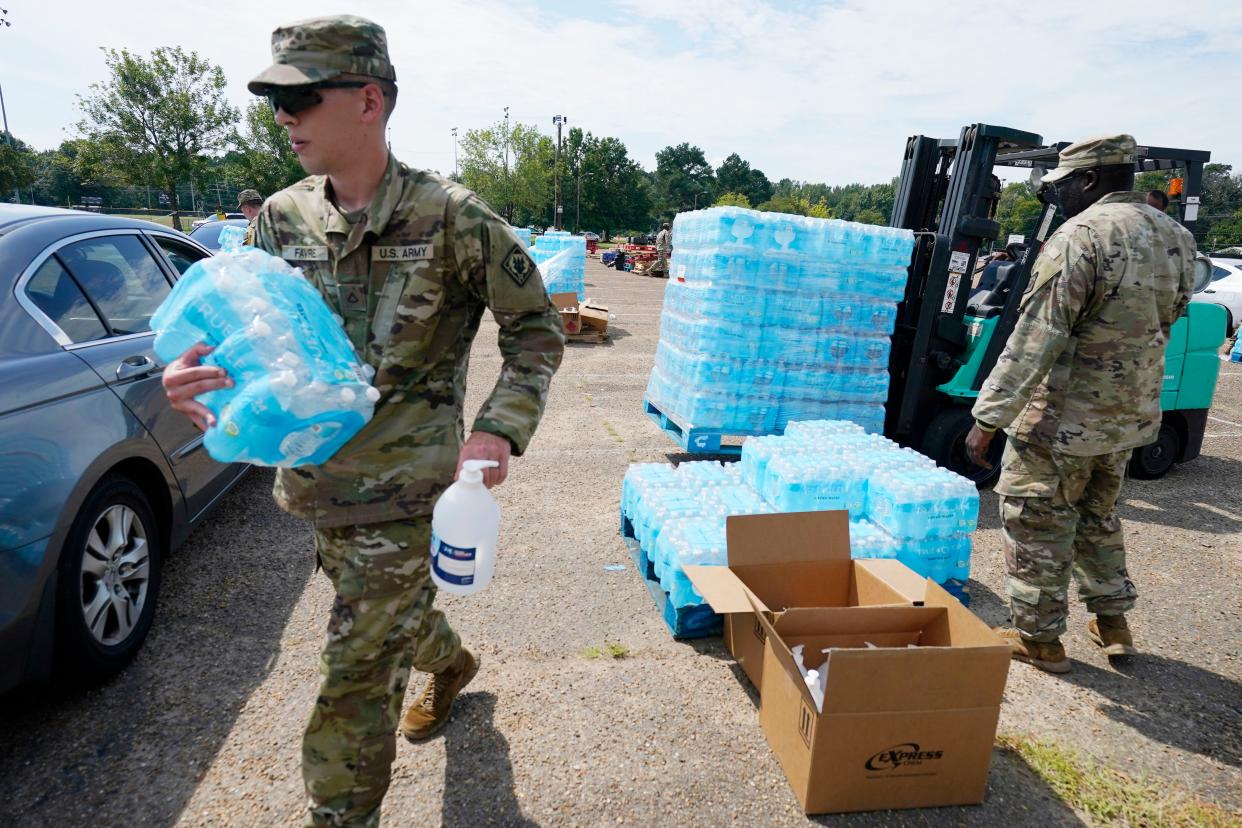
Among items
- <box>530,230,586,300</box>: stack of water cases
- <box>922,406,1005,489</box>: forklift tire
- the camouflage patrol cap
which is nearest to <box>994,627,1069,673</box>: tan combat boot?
<box>922,406,1005,489</box>: forklift tire

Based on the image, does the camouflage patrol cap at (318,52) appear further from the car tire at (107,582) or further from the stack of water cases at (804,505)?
the stack of water cases at (804,505)

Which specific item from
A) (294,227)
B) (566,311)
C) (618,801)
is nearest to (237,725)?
(618,801)

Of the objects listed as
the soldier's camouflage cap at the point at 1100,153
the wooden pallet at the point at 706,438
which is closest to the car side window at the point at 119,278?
the wooden pallet at the point at 706,438

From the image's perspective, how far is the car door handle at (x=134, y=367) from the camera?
293 cm

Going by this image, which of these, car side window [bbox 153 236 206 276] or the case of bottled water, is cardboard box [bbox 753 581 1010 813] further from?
car side window [bbox 153 236 206 276]

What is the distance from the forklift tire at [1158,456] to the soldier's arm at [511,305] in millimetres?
6288

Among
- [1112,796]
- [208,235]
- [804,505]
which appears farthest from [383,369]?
[208,235]

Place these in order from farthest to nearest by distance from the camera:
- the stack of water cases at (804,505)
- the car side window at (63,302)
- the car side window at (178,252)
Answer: the car side window at (178,252) < the stack of water cases at (804,505) < the car side window at (63,302)

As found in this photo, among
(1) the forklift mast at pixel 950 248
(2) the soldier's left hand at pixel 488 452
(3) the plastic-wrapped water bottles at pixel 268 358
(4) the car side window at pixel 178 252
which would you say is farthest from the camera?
(1) the forklift mast at pixel 950 248

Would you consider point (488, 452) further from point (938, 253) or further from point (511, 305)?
point (938, 253)

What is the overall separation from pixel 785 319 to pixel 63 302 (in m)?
4.48

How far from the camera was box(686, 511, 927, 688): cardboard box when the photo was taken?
294cm

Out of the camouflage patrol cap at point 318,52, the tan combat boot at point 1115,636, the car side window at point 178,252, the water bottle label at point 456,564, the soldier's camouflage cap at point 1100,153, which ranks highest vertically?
the soldier's camouflage cap at point 1100,153

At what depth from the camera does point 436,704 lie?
8.42ft
